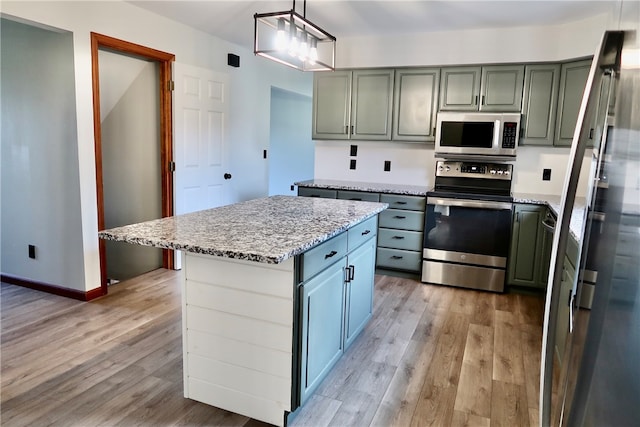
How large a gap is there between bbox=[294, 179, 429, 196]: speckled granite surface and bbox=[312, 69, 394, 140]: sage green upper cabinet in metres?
0.48

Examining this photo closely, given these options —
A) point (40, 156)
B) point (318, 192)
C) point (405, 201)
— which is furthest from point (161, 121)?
point (405, 201)

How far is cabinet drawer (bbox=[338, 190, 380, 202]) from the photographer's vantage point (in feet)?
13.5

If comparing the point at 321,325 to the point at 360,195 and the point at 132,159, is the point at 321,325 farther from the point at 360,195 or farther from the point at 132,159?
the point at 132,159

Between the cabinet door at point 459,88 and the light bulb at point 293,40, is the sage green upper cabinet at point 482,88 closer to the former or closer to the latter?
the cabinet door at point 459,88

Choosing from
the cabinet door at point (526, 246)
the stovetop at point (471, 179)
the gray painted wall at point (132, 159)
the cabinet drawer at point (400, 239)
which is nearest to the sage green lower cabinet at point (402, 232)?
the cabinet drawer at point (400, 239)

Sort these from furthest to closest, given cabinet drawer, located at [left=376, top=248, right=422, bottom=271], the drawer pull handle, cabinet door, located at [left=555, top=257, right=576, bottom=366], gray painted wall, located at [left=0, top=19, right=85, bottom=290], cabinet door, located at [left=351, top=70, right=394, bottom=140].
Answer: cabinet door, located at [left=351, top=70, right=394, bottom=140] < cabinet drawer, located at [left=376, top=248, right=422, bottom=271] < gray painted wall, located at [left=0, top=19, right=85, bottom=290] < the drawer pull handle < cabinet door, located at [left=555, top=257, right=576, bottom=366]

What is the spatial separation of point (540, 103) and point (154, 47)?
3347 millimetres

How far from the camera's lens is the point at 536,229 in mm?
3635

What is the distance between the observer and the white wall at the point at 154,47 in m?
3.08

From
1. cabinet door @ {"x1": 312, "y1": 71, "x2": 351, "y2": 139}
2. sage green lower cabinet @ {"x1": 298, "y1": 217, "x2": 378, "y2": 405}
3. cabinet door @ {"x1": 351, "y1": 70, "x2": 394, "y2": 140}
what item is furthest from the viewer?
cabinet door @ {"x1": 312, "y1": 71, "x2": 351, "y2": 139}

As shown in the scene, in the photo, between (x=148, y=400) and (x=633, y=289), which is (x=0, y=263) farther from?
(x=633, y=289)

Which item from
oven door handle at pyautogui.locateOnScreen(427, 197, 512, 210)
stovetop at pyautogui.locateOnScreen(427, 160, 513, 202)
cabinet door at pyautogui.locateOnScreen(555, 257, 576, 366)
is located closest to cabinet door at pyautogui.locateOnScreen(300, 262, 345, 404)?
cabinet door at pyautogui.locateOnScreen(555, 257, 576, 366)

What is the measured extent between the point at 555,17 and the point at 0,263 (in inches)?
198

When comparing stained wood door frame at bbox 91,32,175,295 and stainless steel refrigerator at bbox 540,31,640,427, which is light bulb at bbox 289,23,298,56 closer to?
stained wood door frame at bbox 91,32,175,295
